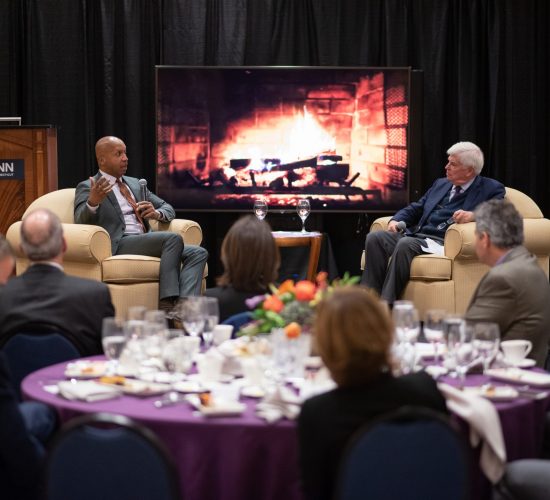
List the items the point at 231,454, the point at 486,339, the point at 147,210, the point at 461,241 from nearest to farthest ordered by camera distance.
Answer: the point at 231,454 → the point at 486,339 → the point at 461,241 → the point at 147,210

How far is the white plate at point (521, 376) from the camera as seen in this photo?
9.79ft

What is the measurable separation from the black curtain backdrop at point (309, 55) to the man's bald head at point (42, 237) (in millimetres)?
5009

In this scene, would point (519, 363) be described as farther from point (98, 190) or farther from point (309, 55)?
point (309, 55)

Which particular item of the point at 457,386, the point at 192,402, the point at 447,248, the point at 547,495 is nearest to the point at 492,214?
the point at 457,386

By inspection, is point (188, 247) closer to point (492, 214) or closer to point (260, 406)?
point (492, 214)

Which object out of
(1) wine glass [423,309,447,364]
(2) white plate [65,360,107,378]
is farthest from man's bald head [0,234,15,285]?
(1) wine glass [423,309,447,364]

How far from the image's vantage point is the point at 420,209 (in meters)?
7.23

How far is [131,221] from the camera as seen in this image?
23.4 feet

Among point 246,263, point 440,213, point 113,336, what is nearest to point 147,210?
point 440,213

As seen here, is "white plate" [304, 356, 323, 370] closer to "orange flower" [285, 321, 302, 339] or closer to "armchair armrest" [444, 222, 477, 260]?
"orange flower" [285, 321, 302, 339]

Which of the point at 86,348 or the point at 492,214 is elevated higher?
the point at 492,214

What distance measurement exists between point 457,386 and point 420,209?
4.42 m

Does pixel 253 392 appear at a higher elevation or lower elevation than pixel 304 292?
lower

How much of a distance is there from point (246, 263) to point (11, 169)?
4.11m
